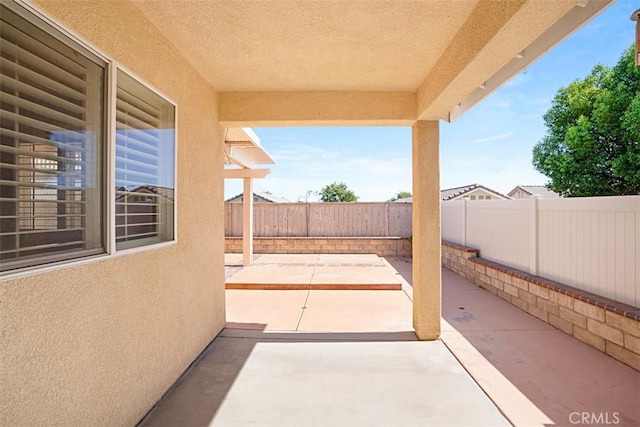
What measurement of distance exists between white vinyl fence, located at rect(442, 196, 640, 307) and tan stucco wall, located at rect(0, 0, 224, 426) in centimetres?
521

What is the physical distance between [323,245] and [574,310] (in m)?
8.50

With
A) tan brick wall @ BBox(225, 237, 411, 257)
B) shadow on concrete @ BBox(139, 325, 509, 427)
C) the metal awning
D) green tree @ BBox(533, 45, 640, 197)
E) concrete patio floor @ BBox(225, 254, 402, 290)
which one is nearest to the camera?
shadow on concrete @ BBox(139, 325, 509, 427)

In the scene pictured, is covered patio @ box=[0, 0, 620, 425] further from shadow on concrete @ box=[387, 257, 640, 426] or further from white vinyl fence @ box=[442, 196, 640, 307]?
white vinyl fence @ box=[442, 196, 640, 307]

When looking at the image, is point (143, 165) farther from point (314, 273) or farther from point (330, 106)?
point (314, 273)

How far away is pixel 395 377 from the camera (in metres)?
3.39

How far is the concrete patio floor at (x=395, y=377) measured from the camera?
2.76 meters

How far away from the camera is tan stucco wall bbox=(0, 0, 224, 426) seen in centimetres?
167

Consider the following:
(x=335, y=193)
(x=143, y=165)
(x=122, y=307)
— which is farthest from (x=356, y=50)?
(x=335, y=193)

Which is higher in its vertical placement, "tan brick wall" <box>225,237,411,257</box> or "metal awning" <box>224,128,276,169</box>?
"metal awning" <box>224,128,276,169</box>

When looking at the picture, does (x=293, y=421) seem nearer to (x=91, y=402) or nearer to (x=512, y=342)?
(x=91, y=402)

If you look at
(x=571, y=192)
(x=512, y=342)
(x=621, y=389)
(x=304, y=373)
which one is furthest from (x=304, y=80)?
(x=571, y=192)

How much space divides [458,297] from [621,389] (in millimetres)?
A: 3386

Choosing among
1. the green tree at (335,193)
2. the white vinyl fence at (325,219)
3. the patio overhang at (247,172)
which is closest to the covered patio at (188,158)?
the patio overhang at (247,172)
